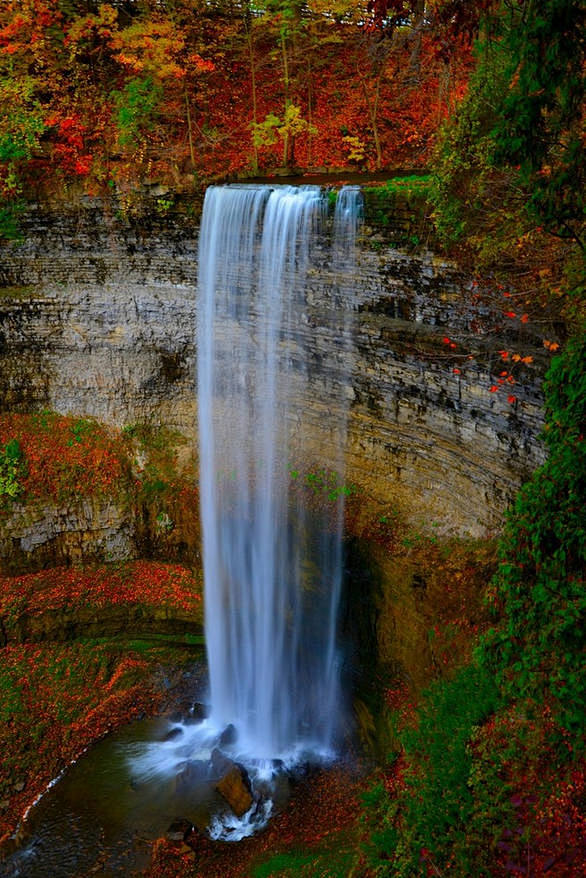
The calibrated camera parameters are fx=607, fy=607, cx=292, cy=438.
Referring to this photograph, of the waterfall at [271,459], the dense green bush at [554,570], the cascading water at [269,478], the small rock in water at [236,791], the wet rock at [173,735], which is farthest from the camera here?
the wet rock at [173,735]

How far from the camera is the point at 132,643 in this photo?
46.6 feet

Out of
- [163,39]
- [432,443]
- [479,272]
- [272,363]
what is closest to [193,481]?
[272,363]

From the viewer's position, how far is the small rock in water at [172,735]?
12141 mm

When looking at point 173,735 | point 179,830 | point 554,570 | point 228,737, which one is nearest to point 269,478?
point 228,737

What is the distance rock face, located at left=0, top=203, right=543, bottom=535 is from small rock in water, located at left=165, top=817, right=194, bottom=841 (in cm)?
638

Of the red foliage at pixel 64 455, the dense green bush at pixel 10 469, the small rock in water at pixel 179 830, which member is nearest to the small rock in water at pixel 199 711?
the small rock in water at pixel 179 830

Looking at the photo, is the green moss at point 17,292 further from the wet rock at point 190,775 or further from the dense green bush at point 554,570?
the dense green bush at point 554,570

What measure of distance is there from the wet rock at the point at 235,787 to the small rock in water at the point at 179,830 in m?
0.74

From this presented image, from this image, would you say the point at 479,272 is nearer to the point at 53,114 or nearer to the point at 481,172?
the point at 481,172

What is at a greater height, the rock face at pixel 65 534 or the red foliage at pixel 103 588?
the rock face at pixel 65 534

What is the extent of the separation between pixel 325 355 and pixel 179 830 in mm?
8684

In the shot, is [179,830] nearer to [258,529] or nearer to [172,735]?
[172,735]

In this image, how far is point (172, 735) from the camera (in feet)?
40.1

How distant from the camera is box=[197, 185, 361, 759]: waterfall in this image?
461 inches
